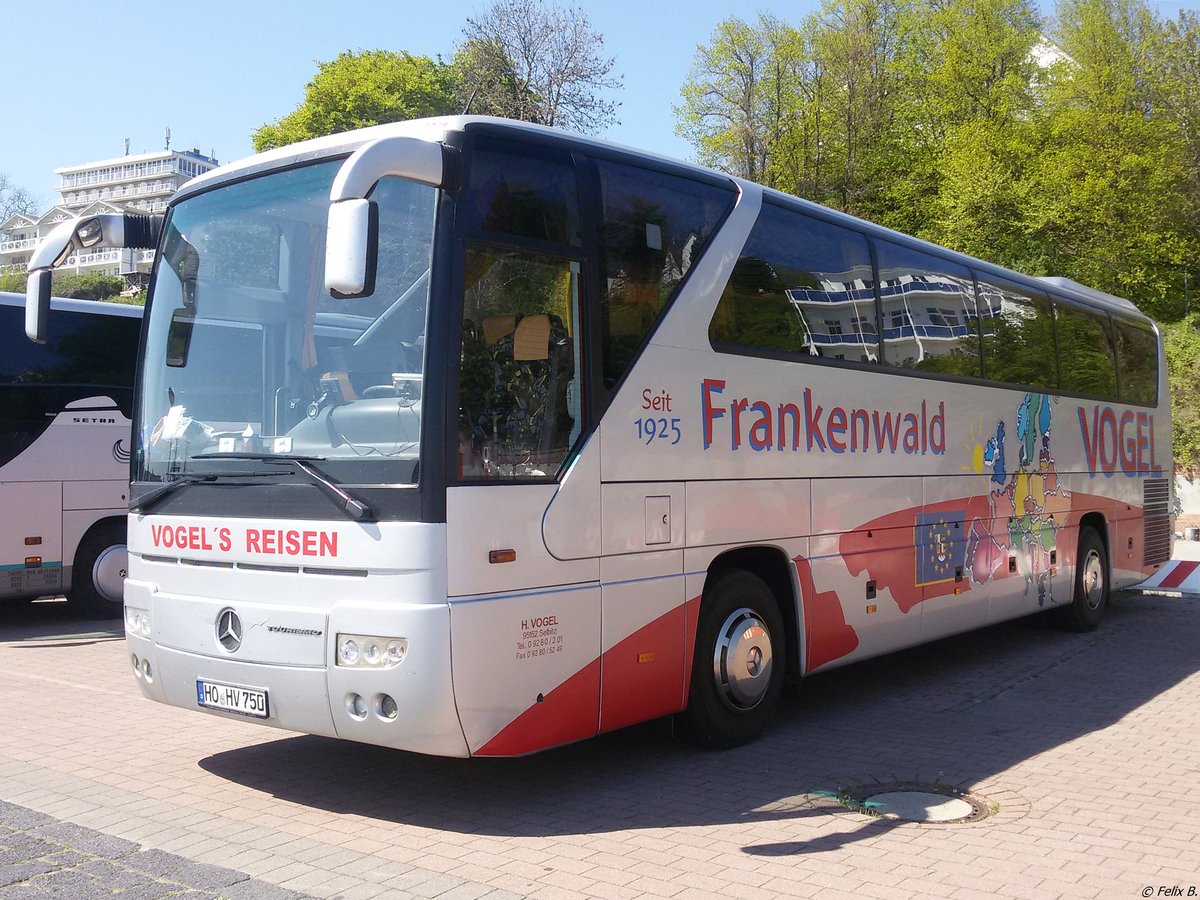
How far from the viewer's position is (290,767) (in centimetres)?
695

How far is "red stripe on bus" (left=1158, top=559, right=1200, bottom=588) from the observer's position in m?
16.7

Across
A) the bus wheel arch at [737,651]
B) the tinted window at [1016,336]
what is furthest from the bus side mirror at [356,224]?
the tinted window at [1016,336]

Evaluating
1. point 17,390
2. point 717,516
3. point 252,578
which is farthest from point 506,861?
point 17,390

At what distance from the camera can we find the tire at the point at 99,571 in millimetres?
12961

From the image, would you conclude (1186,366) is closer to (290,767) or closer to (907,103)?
(907,103)

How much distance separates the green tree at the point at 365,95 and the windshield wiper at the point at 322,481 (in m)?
48.5

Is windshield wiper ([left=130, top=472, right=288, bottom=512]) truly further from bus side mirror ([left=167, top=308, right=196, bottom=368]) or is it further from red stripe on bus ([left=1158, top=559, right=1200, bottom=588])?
red stripe on bus ([left=1158, top=559, right=1200, bottom=588])

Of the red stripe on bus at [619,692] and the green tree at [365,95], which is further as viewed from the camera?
the green tree at [365,95]

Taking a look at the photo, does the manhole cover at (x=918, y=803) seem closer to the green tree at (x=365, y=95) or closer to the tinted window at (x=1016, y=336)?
the tinted window at (x=1016, y=336)

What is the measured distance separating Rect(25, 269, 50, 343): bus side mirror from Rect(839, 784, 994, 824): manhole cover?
5430 millimetres

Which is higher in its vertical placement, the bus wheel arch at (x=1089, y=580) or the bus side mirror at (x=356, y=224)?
the bus side mirror at (x=356, y=224)

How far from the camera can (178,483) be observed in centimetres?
633

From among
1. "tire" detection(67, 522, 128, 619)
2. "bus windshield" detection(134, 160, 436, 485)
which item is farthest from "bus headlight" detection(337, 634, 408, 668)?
"tire" detection(67, 522, 128, 619)

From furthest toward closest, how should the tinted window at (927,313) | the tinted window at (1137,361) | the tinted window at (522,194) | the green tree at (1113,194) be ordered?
1. the green tree at (1113,194)
2. the tinted window at (1137,361)
3. the tinted window at (927,313)
4. the tinted window at (522,194)
